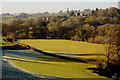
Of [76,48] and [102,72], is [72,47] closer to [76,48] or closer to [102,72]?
[76,48]

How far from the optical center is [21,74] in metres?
15.1

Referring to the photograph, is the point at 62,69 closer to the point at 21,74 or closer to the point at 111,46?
the point at 21,74

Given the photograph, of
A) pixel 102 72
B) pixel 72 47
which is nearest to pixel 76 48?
pixel 72 47

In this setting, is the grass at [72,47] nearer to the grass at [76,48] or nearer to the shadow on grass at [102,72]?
the grass at [76,48]

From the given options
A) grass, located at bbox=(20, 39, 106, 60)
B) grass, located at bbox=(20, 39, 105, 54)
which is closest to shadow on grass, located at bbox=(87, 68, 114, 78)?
grass, located at bbox=(20, 39, 106, 60)

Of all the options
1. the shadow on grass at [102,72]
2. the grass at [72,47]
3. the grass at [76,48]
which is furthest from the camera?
the grass at [72,47]

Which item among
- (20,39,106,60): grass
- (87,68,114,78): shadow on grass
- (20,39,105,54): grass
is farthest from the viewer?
(20,39,105,54): grass

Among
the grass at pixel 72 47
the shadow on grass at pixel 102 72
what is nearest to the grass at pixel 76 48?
the grass at pixel 72 47

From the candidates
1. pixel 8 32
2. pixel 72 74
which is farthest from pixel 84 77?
pixel 8 32

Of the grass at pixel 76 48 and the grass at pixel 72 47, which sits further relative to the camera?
the grass at pixel 72 47

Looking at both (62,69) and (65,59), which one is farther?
(65,59)

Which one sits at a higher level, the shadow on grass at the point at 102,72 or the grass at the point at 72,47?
the grass at the point at 72,47

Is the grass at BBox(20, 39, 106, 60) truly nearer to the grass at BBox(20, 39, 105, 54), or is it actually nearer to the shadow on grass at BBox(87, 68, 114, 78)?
the grass at BBox(20, 39, 105, 54)

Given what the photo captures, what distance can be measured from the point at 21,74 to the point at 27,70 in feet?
4.58
